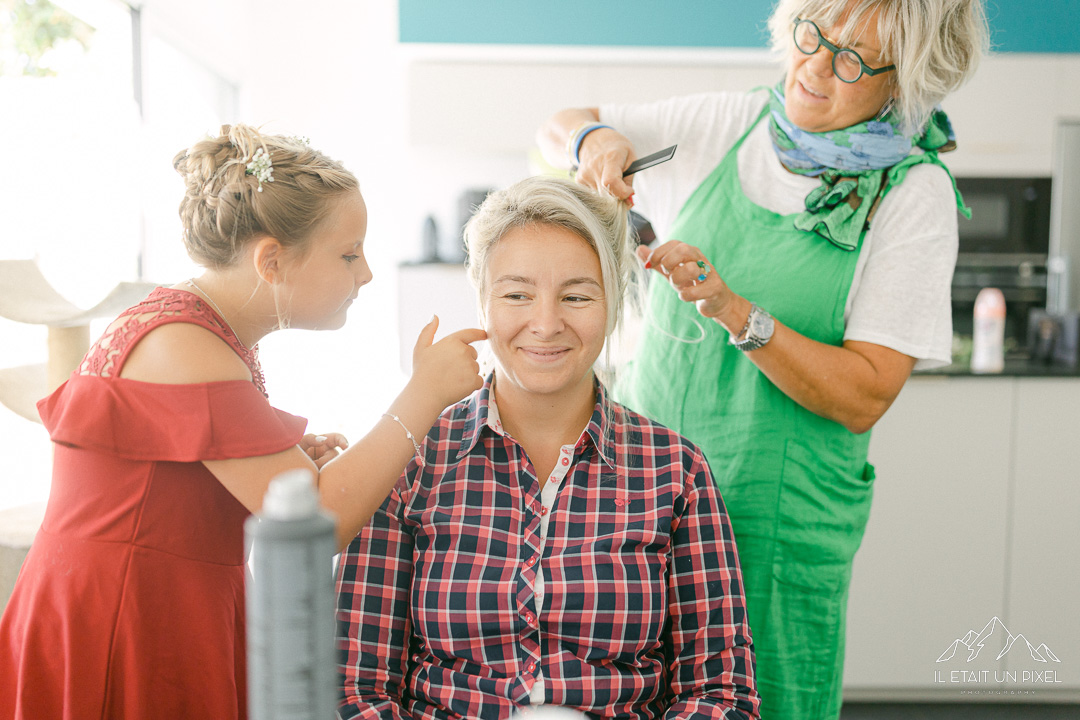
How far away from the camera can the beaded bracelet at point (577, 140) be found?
4.66 feet

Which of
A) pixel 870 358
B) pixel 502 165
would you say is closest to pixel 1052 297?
pixel 502 165

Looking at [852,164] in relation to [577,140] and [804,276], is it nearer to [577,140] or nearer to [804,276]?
[804,276]

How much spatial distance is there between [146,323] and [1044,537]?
111 inches

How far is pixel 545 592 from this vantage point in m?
1.07

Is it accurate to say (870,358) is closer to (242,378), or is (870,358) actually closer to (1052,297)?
(242,378)

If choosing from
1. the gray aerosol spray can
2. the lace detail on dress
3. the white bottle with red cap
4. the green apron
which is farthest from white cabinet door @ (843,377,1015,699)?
the gray aerosol spray can

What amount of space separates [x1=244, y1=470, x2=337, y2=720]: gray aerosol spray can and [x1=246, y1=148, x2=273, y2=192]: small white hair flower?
774mm

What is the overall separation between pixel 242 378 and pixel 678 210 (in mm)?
924

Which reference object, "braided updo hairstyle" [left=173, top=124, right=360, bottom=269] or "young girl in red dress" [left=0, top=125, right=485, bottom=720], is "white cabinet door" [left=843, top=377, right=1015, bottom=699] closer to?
"young girl in red dress" [left=0, top=125, right=485, bottom=720]

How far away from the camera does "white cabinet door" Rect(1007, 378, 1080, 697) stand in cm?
264

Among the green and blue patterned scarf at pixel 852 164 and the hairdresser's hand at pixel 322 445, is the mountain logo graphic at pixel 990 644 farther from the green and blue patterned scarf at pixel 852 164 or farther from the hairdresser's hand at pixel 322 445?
the hairdresser's hand at pixel 322 445

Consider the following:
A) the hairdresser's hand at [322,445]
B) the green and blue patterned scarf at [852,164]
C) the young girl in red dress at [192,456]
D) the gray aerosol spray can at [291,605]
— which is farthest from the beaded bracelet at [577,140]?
the gray aerosol spray can at [291,605]

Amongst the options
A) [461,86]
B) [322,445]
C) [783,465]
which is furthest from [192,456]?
[461,86]

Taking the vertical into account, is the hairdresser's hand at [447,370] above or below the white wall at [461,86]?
below
